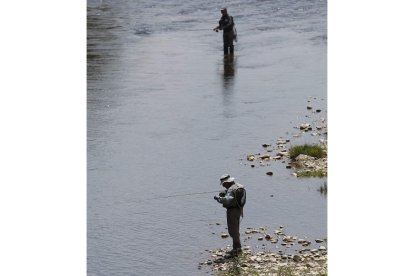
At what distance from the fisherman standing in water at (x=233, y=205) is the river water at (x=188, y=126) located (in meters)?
0.50

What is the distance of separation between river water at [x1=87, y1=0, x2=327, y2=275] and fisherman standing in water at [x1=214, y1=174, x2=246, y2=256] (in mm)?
504

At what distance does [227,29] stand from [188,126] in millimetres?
8138

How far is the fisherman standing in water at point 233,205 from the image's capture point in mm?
17828

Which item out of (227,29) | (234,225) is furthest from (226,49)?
(234,225)

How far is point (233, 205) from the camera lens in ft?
58.6

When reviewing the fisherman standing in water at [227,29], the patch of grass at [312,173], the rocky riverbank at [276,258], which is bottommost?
the rocky riverbank at [276,258]

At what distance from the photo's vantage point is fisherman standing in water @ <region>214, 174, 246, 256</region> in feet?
58.5

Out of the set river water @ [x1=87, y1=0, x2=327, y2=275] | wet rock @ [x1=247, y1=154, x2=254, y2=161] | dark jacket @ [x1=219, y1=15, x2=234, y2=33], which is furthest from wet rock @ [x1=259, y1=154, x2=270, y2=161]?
dark jacket @ [x1=219, y1=15, x2=234, y2=33]

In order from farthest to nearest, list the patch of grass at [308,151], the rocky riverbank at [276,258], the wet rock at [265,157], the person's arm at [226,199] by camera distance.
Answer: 1. the wet rock at [265,157]
2. the patch of grass at [308,151]
3. the person's arm at [226,199]
4. the rocky riverbank at [276,258]

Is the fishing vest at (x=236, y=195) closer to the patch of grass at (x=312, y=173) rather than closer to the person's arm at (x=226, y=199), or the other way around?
the person's arm at (x=226, y=199)

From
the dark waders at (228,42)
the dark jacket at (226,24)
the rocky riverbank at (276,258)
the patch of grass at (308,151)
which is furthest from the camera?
the dark waders at (228,42)

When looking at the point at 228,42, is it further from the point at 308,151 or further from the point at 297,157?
the point at 297,157

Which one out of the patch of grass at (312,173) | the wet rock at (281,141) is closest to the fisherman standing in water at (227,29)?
the wet rock at (281,141)
